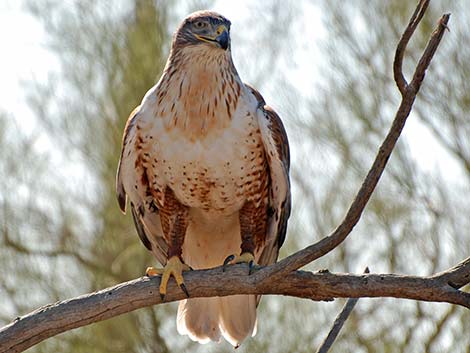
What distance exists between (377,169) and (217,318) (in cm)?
220

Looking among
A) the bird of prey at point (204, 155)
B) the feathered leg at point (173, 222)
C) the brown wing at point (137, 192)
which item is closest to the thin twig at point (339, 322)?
the bird of prey at point (204, 155)

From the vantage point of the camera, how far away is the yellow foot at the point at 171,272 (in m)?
5.42

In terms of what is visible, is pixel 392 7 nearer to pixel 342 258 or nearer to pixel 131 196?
pixel 342 258

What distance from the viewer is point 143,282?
5.34 metres

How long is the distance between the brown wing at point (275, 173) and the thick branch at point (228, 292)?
855 mm

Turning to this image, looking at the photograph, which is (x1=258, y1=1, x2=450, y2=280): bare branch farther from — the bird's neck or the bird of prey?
the bird's neck

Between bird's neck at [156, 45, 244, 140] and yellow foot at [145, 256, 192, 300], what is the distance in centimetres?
59

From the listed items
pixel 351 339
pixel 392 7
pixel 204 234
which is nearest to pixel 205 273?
pixel 204 234

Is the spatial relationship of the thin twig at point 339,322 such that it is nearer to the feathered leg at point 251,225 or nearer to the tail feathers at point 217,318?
the feathered leg at point 251,225

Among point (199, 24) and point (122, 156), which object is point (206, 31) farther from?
point (122, 156)

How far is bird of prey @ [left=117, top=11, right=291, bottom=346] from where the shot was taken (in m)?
5.90

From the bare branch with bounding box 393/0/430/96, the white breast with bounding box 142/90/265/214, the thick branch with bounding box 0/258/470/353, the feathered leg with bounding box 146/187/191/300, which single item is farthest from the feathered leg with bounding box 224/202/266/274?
the bare branch with bounding box 393/0/430/96

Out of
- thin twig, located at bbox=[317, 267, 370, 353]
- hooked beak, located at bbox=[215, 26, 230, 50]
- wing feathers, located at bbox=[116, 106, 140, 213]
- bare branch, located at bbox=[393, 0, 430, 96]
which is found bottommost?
thin twig, located at bbox=[317, 267, 370, 353]

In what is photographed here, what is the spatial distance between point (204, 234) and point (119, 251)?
4.58m
